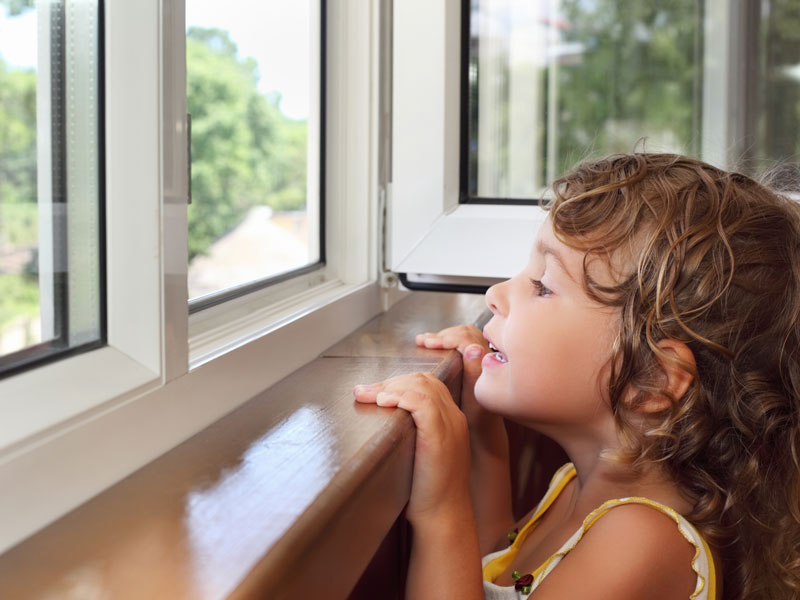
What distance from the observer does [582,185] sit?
32.9 inches

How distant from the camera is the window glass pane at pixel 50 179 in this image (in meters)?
0.56

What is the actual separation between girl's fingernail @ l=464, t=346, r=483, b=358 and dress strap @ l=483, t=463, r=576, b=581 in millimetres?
187

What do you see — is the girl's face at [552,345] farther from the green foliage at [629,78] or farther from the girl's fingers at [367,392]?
the green foliage at [629,78]

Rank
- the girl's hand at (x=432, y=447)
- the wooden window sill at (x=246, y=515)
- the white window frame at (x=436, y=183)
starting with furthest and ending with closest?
the white window frame at (x=436, y=183) → the girl's hand at (x=432, y=447) → the wooden window sill at (x=246, y=515)

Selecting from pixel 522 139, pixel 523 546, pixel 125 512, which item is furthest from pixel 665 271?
pixel 522 139

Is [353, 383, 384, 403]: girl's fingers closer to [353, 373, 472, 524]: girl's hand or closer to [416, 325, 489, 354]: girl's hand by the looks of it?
[353, 373, 472, 524]: girl's hand

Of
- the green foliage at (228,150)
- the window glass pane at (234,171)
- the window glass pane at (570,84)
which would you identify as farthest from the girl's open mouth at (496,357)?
the green foliage at (228,150)

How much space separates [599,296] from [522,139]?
0.61m

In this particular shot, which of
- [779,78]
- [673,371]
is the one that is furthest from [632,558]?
[779,78]

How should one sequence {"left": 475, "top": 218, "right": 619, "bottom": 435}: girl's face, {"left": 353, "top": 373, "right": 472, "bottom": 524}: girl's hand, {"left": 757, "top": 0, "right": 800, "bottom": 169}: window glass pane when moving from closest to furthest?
1. {"left": 353, "top": 373, "right": 472, "bottom": 524}: girl's hand
2. {"left": 475, "top": 218, "right": 619, "bottom": 435}: girl's face
3. {"left": 757, "top": 0, "right": 800, "bottom": 169}: window glass pane

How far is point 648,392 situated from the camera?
2.49 ft

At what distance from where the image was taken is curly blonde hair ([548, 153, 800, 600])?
2.43 feet

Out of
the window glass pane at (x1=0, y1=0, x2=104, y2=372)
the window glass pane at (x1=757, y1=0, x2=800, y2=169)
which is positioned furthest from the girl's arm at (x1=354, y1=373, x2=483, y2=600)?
the window glass pane at (x1=757, y1=0, x2=800, y2=169)

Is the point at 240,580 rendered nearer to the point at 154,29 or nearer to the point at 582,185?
the point at 154,29
